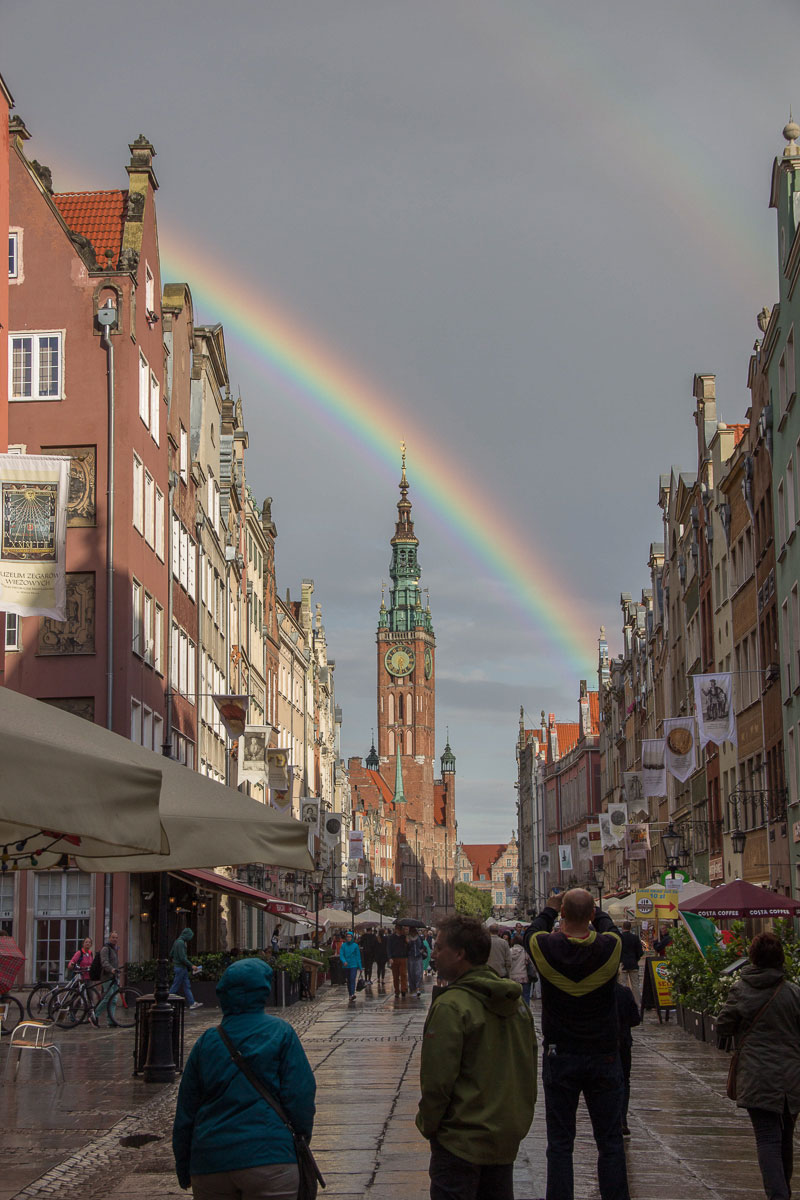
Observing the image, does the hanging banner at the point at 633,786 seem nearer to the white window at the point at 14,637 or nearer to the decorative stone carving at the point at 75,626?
the decorative stone carving at the point at 75,626

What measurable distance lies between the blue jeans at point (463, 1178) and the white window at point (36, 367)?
3140 cm

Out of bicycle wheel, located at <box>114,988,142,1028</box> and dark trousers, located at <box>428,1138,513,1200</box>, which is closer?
dark trousers, located at <box>428,1138,513,1200</box>

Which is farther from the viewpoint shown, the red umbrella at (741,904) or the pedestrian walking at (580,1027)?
the red umbrella at (741,904)

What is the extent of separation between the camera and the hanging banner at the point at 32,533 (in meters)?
21.5

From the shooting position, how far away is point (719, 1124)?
537 inches

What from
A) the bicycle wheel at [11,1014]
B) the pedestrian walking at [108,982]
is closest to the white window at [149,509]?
the bicycle wheel at [11,1014]

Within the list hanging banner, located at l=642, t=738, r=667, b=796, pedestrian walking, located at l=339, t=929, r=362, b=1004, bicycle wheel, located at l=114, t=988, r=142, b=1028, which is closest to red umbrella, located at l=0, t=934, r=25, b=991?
bicycle wheel, located at l=114, t=988, r=142, b=1028

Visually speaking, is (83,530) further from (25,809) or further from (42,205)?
(25,809)

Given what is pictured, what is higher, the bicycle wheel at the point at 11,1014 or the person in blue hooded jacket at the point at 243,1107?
the person in blue hooded jacket at the point at 243,1107

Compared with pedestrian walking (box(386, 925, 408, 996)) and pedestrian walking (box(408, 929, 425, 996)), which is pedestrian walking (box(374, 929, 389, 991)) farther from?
pedestrian walking (box(386, 925, 408, 996))

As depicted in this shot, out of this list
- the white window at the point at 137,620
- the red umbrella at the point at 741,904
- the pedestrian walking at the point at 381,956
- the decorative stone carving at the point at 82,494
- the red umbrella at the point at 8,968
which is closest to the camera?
the red umbrella at the point at 8,968

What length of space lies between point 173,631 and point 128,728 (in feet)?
24.8

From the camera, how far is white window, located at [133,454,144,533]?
36281 millimetres

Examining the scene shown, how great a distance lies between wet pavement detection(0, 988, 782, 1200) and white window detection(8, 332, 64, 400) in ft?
60.9
